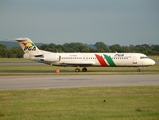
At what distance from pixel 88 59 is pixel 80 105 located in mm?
30554

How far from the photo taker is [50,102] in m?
15.7

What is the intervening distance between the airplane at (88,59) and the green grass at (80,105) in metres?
23.8

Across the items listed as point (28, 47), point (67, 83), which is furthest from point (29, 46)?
point (67, 83)

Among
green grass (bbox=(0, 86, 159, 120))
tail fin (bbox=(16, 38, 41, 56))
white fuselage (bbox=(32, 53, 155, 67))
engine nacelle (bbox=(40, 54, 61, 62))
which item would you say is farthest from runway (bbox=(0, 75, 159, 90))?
tail fin (bbox=(16, 38, 41, 56))

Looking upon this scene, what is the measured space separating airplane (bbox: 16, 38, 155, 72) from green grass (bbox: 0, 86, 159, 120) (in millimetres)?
23789

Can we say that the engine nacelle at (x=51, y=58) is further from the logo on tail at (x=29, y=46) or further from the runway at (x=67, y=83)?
the runway at (x=67, y=83)

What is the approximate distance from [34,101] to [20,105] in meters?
1.22

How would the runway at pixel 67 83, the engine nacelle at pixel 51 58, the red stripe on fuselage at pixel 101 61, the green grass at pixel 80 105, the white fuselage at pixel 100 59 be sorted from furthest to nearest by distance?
the engine nacelle at pixel 51 58 < the red stripe on fuselage at pixel 101 61 < the white fuselage at pixel 100 59 < the runway at pixel 67 83 < the green grass at pixel 80 105

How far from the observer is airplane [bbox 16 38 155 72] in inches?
1740

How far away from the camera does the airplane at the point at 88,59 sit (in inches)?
1740

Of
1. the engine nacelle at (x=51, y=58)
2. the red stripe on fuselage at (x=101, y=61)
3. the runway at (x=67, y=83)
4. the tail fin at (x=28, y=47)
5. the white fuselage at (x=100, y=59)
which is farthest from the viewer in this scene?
the tail fin at (x=28, y=47)

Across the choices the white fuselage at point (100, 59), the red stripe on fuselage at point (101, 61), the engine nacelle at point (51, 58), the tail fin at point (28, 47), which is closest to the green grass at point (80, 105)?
the white fuselage at point (100, 59)

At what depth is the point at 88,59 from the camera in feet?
149

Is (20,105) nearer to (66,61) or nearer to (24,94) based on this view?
(24,94)
